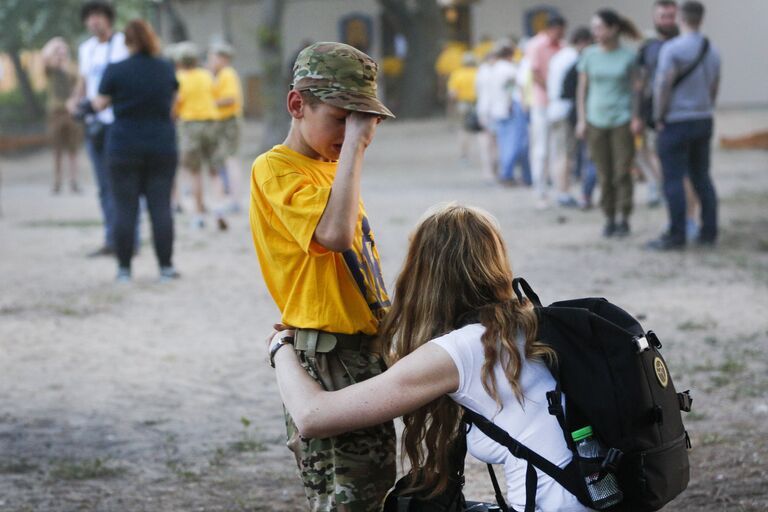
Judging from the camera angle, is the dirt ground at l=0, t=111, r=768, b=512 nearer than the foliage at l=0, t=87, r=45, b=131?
Yes

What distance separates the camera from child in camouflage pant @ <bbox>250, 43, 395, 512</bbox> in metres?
2.63

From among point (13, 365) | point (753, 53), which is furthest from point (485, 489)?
point (753, 53)

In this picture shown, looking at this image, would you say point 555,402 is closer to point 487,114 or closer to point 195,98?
point 195,98

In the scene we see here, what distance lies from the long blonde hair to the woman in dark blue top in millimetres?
6166

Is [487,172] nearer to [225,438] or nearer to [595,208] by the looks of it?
[595,208]

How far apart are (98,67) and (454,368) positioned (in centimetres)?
777

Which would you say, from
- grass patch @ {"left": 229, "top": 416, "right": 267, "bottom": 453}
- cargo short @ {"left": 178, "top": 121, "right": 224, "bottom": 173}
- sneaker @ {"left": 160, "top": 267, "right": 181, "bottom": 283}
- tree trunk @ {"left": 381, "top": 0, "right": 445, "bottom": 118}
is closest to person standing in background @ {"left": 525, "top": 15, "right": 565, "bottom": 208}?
cargo short @ {"left": 178, "top": 121, "right": 224, "bottom": 173}

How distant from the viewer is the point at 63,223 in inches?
535

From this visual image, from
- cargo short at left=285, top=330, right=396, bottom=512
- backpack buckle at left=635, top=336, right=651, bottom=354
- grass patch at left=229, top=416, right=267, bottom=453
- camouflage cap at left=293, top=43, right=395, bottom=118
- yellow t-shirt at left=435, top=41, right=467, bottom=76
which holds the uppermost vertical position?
camouflage cap at left=293, top=43, right=395, bottom=118

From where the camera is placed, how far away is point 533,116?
523 inches

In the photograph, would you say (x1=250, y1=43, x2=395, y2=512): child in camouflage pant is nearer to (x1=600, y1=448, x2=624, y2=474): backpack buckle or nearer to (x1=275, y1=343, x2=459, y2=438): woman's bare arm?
(x1=275, y1=343, x2=459, y2=438): woman's bare arm

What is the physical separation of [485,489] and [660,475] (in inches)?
78.2

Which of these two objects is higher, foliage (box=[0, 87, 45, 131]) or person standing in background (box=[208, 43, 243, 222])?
person standing in background (box=[208, 43, 243, 222])

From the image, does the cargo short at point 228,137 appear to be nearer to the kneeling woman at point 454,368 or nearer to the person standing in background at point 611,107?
the person standing in background at point 611,107
